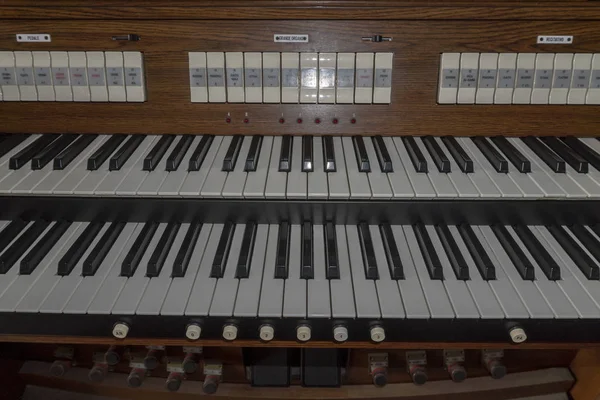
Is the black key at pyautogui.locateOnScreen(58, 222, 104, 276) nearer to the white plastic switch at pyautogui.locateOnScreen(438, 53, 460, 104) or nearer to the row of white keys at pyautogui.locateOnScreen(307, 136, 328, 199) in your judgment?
the row of white keys at pyautogui.locateOnScreen(307, 136, 328, 199)

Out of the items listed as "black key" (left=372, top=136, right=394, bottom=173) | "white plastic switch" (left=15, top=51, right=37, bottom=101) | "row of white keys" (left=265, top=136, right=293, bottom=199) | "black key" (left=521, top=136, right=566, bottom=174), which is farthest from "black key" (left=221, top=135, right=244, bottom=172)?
"black key" (left=521, top=136, right=566, bottom=174)

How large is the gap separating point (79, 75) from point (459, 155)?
3.94 feet

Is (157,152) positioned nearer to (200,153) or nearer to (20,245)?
(200,153)

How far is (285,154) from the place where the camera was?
67.1 inches

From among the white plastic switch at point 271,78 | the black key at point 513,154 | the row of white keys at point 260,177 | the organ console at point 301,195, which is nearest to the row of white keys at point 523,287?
the organ console at point 301,195

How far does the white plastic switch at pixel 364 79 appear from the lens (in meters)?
1.73

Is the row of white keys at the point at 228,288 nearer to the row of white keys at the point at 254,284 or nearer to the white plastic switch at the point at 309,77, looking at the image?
the row of white keys at the point at 254,284

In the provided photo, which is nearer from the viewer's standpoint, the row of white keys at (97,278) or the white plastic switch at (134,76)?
the row of white keys at (97,278)

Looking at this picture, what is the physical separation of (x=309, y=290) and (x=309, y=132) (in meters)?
0.62

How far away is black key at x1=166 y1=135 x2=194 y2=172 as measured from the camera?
5.41 ft

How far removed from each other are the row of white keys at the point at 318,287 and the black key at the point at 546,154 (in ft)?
2.30

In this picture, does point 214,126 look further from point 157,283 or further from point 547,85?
point 547,85

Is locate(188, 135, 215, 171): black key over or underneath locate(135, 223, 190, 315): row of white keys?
over

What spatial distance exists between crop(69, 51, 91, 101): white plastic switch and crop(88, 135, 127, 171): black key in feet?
0.49
